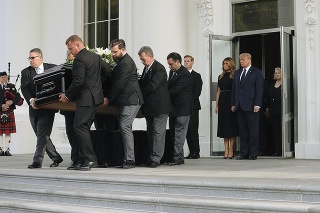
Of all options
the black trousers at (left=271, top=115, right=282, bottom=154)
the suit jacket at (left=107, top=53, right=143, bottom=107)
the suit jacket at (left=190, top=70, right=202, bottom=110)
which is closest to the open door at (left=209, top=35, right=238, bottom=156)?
the suit jacket at (left=190, top=70, right=202, bottom=110)

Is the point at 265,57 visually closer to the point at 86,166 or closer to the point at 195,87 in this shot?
the point at 195,87

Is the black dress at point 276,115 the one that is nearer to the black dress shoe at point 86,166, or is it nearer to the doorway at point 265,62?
the doorway at point 265,62

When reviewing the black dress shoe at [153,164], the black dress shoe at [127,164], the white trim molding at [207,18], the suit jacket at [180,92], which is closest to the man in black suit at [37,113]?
the black dress shoe at [127,164]

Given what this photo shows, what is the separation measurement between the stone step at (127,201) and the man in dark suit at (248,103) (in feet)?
15.1

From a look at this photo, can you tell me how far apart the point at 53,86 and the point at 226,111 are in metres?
4.21

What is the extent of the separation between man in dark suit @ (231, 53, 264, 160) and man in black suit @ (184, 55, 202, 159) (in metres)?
0.77

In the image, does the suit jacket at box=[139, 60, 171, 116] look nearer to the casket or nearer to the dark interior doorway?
the casket

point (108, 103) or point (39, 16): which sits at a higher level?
point (39, 16)

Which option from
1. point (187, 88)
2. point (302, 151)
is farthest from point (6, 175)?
point (302, 151)

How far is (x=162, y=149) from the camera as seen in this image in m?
10.7

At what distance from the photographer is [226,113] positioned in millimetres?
13047

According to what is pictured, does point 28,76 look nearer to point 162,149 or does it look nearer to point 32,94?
point 32,94

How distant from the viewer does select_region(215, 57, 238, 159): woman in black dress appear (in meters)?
12.9

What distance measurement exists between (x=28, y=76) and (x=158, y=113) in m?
2.08
